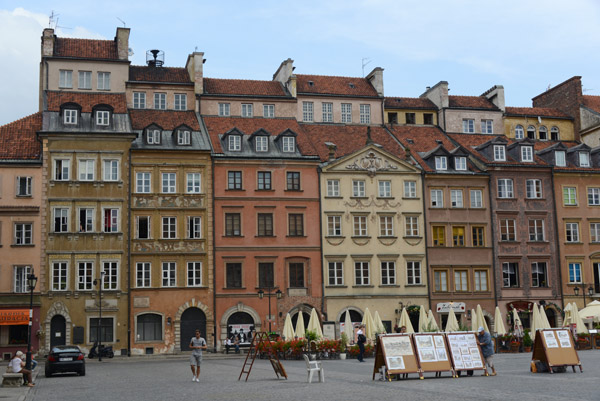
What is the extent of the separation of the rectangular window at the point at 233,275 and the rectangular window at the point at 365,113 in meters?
16.2

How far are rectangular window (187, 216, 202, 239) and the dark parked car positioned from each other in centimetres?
2021

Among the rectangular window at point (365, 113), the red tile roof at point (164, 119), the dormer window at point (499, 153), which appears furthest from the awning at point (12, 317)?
the dormer window at point (499, 153)

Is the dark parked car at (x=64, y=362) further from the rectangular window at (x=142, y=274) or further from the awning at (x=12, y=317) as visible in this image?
the rectangular window at (x=142, y=274)

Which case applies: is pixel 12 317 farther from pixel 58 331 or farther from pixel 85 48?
pixel 85 48

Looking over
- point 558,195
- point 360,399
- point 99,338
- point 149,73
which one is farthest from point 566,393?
point 149,73

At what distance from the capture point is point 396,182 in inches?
2237

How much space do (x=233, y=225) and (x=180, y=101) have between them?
10.7m

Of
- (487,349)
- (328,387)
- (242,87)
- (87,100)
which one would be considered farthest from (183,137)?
(328,387)

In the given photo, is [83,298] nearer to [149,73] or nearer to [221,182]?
[221,182]

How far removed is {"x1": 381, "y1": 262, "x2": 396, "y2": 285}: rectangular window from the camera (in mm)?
55531

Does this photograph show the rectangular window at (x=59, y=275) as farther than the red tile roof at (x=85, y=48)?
No

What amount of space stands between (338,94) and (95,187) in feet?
66.0

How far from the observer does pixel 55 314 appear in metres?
49.7

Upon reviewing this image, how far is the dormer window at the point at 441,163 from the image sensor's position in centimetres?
5791
